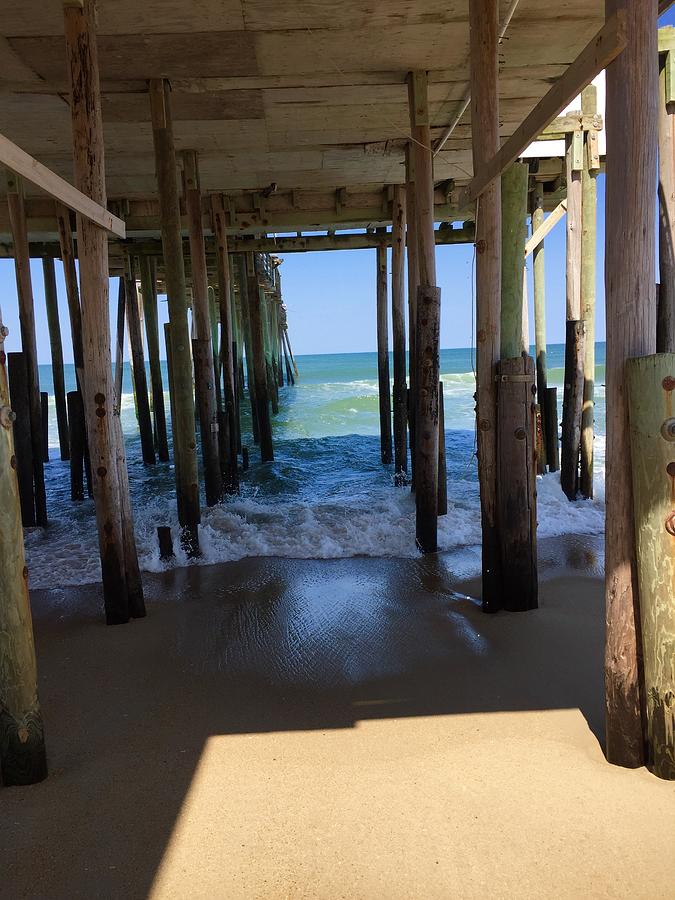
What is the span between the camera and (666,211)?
533 centimetres

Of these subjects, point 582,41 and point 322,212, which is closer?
point 582,41

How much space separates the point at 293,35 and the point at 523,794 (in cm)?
536

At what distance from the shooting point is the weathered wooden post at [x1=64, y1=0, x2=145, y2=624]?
4164mm

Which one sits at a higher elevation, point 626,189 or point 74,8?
point 74,8

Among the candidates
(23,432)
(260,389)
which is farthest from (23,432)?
(260,389)

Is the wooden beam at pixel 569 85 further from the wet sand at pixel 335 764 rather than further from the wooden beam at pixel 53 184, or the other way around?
the wet sand at pixel 335 764

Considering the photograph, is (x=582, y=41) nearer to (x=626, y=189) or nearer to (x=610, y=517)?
(x=626, y=189)

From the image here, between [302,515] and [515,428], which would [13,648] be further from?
[302,515]

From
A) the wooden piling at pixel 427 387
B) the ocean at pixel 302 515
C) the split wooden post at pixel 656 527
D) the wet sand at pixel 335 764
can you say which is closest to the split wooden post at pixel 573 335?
the ocean at pixel 302 515

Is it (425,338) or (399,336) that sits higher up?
(399,336)

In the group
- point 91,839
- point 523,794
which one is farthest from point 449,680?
point 91,839

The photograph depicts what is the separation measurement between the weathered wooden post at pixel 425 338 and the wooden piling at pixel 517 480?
1586 mm

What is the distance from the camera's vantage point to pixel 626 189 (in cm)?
239

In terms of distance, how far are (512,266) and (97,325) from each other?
8.64 ft
